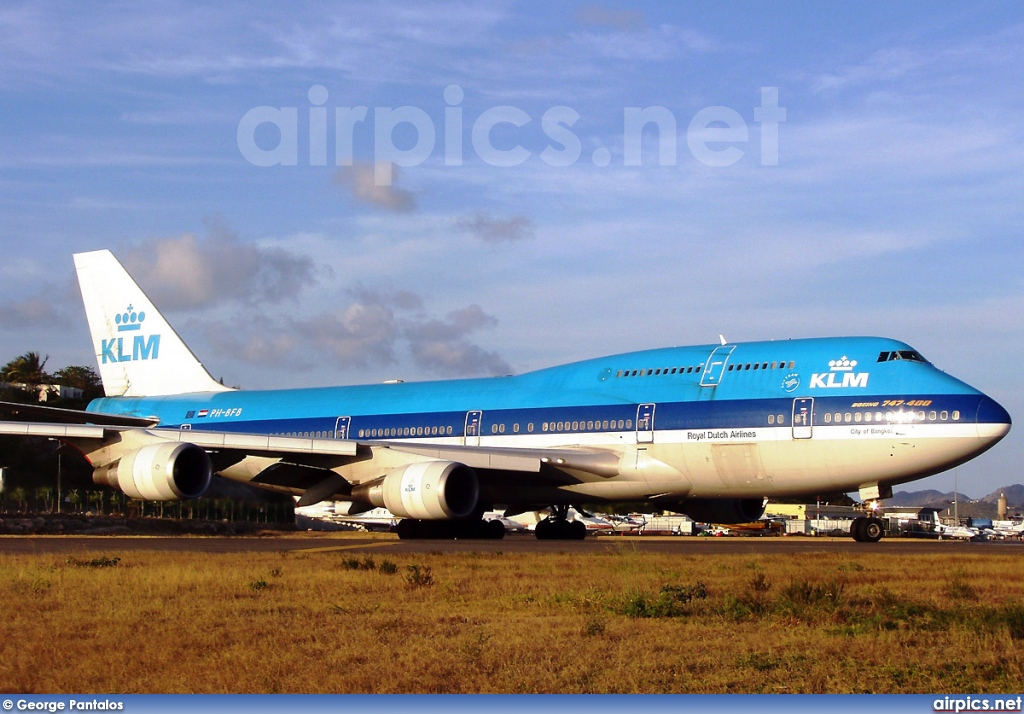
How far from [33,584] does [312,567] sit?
429 cm

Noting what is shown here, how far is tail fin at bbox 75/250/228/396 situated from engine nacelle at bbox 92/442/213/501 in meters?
13.0

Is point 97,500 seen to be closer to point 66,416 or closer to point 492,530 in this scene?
point 66,416

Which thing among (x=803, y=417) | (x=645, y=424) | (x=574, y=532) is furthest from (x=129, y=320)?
(x=803, y=417)

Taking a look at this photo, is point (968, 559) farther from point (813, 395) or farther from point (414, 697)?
point (414, 697)

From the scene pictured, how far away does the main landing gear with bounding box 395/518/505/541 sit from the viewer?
28969mm

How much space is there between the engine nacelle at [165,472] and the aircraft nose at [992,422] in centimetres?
1636

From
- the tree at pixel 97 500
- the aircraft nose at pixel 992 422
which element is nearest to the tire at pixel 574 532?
the aircraft nose at pixel 992 422

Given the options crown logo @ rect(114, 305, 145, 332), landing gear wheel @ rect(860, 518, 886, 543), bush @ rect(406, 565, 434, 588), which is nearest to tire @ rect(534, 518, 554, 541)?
landing gear wheel @ rect(860, 518, 886, 543)

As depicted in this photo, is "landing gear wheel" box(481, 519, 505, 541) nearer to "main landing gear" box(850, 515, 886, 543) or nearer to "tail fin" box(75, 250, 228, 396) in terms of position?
"main landing gear" box(850, 515, 886, 543)

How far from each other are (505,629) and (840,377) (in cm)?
1692

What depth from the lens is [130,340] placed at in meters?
38.5

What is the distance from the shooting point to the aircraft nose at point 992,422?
936 inches

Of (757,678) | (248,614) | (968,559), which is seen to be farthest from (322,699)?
(968,559)

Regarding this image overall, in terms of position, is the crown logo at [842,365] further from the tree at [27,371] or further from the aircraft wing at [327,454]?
the tree at [27,371]
